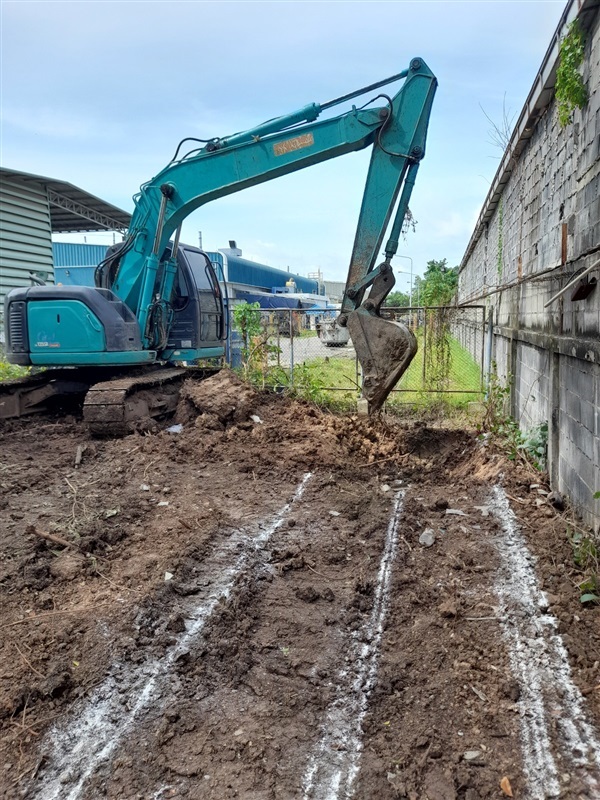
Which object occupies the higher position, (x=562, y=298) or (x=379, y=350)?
(x=562, y=298)

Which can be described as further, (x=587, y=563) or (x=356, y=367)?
(x=356, y=367)

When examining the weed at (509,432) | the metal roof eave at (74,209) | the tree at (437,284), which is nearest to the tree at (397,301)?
the tree at (437,284)

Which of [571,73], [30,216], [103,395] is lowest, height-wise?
[103,395]

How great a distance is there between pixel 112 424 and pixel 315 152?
4.28 metres

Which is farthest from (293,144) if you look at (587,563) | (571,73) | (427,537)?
(587,563)

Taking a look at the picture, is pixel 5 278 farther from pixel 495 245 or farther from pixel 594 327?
pixel 594 327

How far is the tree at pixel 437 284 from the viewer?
61.6 ft

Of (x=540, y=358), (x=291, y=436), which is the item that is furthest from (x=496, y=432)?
(x=291, y=436)

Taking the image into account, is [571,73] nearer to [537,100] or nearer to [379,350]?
[537,100]

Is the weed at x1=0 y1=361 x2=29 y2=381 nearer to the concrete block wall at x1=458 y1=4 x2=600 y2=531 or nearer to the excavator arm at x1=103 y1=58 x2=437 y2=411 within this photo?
the excavator arm at x1=103 y1=58 x2=437 y2=411

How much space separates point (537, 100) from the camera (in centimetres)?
610

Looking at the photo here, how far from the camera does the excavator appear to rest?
6.38m

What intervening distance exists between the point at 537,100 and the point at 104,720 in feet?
22.1

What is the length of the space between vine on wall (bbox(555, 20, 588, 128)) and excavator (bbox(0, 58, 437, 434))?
188 cm
